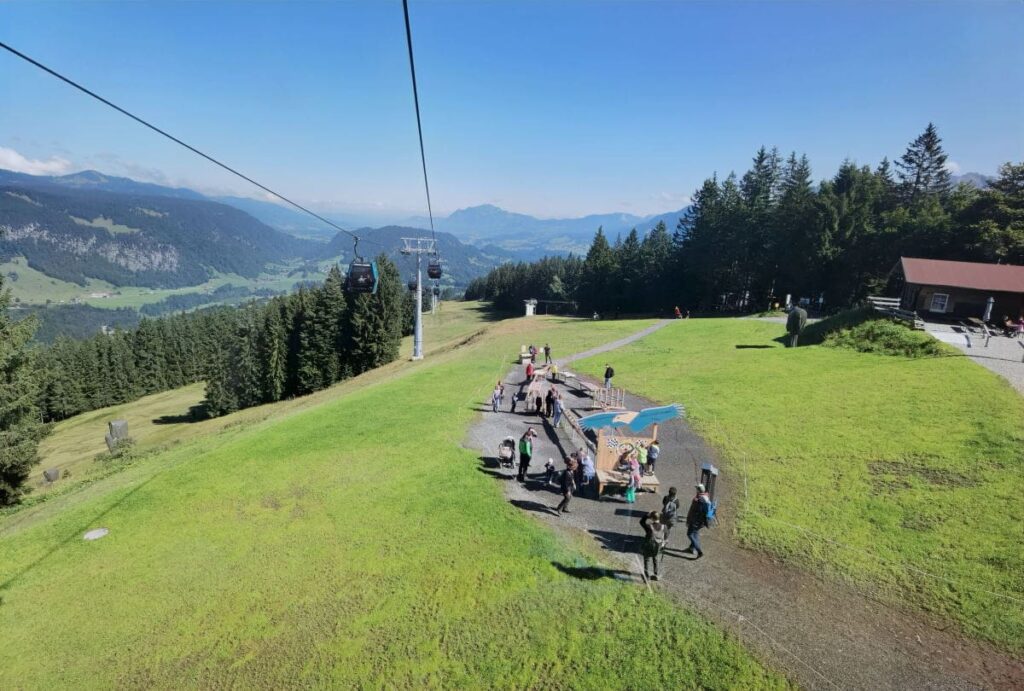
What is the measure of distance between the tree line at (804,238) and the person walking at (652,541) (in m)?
47.9

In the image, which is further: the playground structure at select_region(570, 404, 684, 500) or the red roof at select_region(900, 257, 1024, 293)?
the red roof at select_region(900, 257, 1024, 293)

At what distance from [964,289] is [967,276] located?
4.91 feet

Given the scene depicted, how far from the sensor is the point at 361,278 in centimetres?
3156

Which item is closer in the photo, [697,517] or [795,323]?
[697,517]

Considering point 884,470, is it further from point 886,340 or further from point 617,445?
point 886,340

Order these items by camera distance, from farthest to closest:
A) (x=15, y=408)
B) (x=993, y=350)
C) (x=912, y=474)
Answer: (x=993, y=350) → (x=15, y=408) → (x=912, y=474)

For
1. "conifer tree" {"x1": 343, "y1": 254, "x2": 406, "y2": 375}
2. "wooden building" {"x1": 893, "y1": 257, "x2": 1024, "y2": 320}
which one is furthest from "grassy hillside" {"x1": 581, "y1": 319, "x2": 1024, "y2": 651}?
"conifer tree" {"x1": 343, "y1": 254, "x2": 406, "y2": 375}

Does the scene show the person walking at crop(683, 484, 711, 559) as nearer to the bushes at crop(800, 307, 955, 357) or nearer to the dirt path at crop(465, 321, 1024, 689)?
the dirt path at crop(465, 321, 1024, 689)

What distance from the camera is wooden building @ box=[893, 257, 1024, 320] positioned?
37250 mm

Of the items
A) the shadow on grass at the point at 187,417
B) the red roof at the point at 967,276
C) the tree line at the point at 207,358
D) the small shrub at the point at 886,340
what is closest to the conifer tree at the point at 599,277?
the tree line at the point at 207,358

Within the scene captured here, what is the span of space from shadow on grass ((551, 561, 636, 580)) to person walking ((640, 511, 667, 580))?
1.89ft

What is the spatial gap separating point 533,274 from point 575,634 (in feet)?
393

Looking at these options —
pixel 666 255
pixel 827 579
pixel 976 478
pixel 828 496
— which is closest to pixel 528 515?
pixel 827 579

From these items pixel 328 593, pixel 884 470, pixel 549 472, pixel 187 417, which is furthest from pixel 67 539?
pixel 187 417
